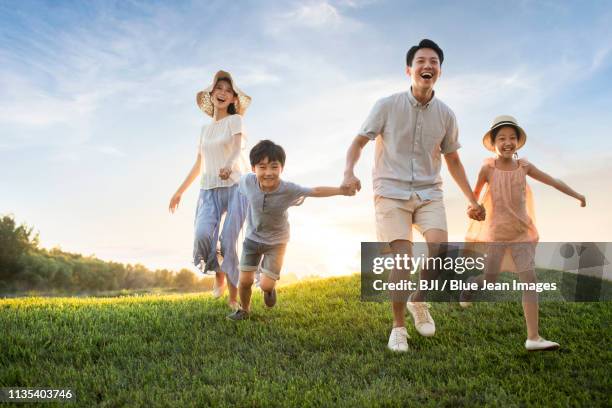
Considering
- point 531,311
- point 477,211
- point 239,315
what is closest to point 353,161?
point 477,211

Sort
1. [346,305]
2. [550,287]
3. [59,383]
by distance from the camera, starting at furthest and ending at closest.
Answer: [550,287] < [346,305] < [59,383]

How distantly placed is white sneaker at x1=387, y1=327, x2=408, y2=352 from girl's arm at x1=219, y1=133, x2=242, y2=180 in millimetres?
2863

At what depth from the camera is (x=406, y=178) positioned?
5930mm

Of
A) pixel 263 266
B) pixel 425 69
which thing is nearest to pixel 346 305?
pixel 263 266

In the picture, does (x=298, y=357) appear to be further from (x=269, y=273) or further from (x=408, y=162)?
(x=408, y=162)

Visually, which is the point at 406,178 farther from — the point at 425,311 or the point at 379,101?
the point at 425,311

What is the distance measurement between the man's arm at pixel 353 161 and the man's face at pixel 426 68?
0.83 metres

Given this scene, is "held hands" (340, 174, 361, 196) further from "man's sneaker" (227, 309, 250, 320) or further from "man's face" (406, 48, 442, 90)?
"man's sneaker" (227, 309, 250, 320)

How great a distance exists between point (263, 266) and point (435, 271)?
2098 millimetres

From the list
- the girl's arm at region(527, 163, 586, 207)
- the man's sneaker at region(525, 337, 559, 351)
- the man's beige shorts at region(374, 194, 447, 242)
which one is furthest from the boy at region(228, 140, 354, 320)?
the girl's arm at region(527, 163, 586, 207)

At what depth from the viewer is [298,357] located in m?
5.83

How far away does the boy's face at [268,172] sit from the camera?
6.33 m

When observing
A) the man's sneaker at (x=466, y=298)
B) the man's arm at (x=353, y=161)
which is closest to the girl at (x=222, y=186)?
the man's arm at (x=353, y=161)

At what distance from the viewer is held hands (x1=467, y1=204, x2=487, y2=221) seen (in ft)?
21.1
